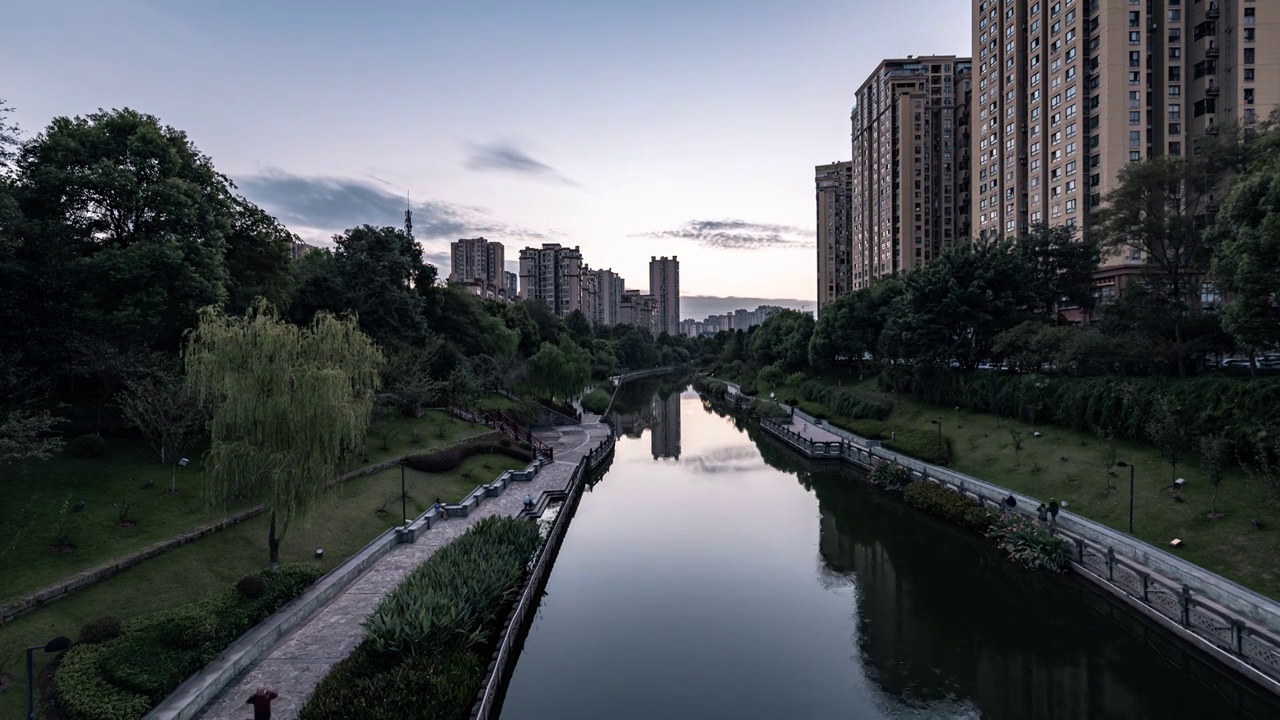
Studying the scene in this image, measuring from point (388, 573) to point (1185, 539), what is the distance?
24.5 metres

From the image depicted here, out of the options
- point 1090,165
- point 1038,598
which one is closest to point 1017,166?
point 1090,165

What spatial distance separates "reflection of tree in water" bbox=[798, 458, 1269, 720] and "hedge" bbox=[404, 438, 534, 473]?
Answer: 17285 millimetres

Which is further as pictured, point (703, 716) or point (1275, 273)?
point (1275, 273)

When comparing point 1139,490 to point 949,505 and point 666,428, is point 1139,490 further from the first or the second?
point 666,428

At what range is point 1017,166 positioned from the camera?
182ft

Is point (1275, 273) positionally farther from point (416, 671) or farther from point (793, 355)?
point (793, 355)

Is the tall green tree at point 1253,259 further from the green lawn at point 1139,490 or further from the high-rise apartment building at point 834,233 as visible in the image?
the high-rise apartment building at point 834,233

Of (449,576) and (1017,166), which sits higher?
(1017,166)

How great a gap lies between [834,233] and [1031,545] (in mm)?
101843

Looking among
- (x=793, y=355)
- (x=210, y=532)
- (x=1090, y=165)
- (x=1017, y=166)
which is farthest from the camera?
(x=793, y=355)

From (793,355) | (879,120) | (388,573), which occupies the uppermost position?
(879,120)

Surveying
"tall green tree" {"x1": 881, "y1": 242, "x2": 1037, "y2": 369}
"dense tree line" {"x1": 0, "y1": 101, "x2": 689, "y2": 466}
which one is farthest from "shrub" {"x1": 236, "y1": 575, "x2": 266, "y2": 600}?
"tall green tree" {"x1": 881, "y1": 242, "x2": 1037, "y2": 369}

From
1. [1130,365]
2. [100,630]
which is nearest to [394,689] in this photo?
[100,630]

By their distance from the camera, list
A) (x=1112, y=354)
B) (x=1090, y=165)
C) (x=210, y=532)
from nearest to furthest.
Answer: (x=210, y=532), (x=1112, y=354), (x=1090, y=165)
